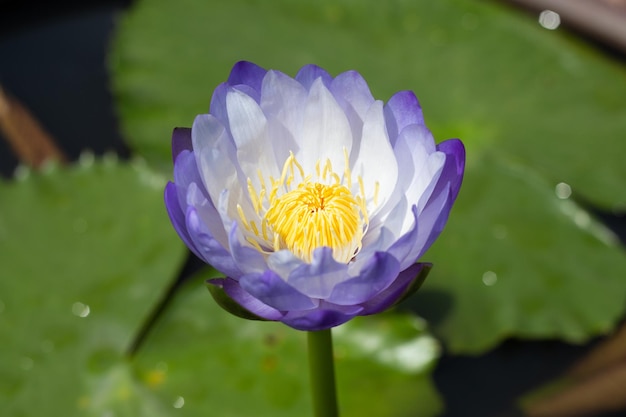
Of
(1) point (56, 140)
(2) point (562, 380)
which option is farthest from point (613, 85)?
(1) point (56, 140)

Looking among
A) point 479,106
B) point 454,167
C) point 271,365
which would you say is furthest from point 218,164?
point 479,106

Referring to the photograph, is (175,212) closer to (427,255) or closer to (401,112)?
(401,112)

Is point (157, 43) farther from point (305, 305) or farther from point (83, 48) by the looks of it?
point (305, 305)

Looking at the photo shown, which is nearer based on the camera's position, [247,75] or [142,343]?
[247,75]

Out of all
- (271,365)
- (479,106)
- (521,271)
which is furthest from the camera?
(479,106)

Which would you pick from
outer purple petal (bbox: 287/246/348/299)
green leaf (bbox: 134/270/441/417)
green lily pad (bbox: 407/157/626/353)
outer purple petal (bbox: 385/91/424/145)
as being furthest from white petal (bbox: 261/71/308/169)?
green lily pad (bbox: 407/157/626/353)

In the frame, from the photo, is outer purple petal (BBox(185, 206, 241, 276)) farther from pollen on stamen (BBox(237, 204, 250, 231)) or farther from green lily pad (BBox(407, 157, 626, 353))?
green lily pad (BBox(407, 157, 626, 353))
